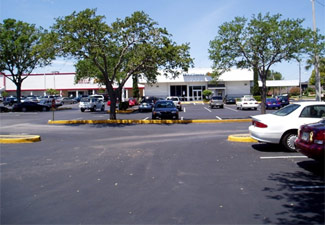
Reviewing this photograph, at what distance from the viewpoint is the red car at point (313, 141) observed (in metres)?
6.95

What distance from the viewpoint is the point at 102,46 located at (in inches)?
806

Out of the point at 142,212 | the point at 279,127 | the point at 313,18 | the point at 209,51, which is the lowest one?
the point at 142,212

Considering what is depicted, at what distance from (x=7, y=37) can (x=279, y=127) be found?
109ft

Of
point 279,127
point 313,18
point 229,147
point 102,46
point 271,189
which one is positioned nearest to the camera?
point 271,189

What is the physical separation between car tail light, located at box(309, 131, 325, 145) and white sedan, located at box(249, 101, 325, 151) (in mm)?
2567

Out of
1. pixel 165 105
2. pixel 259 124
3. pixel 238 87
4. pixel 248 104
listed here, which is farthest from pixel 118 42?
pixel 238 87

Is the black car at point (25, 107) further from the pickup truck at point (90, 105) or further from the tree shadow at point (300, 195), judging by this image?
the tree shadow at point (300, 195)

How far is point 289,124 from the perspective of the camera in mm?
9805

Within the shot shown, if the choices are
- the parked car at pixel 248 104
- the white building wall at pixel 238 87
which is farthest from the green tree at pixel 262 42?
the white building wall at pixel 238 87

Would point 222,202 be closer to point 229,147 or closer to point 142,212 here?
point 142,212

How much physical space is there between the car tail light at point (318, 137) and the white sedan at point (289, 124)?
2567 mm

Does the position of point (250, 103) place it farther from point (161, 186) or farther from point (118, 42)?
point (161, 186)

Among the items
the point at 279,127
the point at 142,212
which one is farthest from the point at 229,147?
the point at 142,212

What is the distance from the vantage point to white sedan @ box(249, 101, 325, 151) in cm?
980
